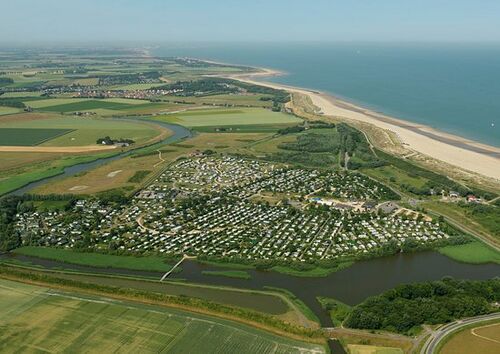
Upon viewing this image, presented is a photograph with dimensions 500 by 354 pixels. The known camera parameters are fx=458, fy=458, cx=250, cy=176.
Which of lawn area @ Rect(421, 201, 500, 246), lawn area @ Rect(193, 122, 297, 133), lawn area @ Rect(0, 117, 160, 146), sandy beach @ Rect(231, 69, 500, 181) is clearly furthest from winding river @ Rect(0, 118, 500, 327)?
lawn area @ Rect(193, 122, 297, 133)

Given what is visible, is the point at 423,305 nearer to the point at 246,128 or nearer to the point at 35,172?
the point at 35,172

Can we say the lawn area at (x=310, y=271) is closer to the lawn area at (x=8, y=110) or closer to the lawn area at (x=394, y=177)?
the lawn area at (x=394, y=177)

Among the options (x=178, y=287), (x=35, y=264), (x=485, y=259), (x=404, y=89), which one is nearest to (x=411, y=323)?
(x=485, y=259)

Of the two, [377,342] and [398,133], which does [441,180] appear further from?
[377,342]

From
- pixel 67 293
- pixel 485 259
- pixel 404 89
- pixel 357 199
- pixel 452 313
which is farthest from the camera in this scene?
pixel 404 89

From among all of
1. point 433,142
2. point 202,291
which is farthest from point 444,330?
point 433,142

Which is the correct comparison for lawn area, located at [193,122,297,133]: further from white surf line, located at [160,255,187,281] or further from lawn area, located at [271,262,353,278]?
lawn area, located at [271,262,353,278]

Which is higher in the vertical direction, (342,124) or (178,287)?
(342,124)
